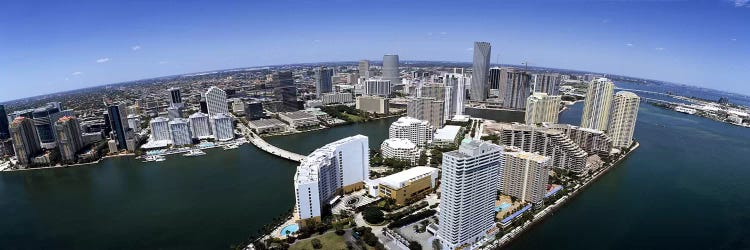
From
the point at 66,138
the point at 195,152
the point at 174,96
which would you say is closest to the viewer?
the point at 66,138

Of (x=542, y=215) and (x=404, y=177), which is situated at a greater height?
(x=404, y=177)

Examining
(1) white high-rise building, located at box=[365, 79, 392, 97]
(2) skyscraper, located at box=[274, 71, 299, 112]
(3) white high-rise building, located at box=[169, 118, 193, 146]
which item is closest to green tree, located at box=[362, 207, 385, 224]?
(3) white high-rise building, located at box=[169, 118, 193, 146]

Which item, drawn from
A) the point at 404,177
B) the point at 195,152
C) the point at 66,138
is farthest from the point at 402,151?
the point at 66,138

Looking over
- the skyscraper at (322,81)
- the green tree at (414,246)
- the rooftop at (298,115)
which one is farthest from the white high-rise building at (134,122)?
the green tree at (414,246)

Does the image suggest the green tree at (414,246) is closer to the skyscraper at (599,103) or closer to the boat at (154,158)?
the boat at (154,158)

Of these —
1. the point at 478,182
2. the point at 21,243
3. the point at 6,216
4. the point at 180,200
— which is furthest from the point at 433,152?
the point at 6,216

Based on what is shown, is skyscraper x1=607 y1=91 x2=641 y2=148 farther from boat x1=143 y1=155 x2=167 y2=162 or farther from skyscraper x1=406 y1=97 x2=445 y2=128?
boat x1=143 y1=155 x2=167 y2=162

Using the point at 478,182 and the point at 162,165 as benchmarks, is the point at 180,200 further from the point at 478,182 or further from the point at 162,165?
the point at 478,182

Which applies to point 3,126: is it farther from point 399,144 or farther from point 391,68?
point 391,68
